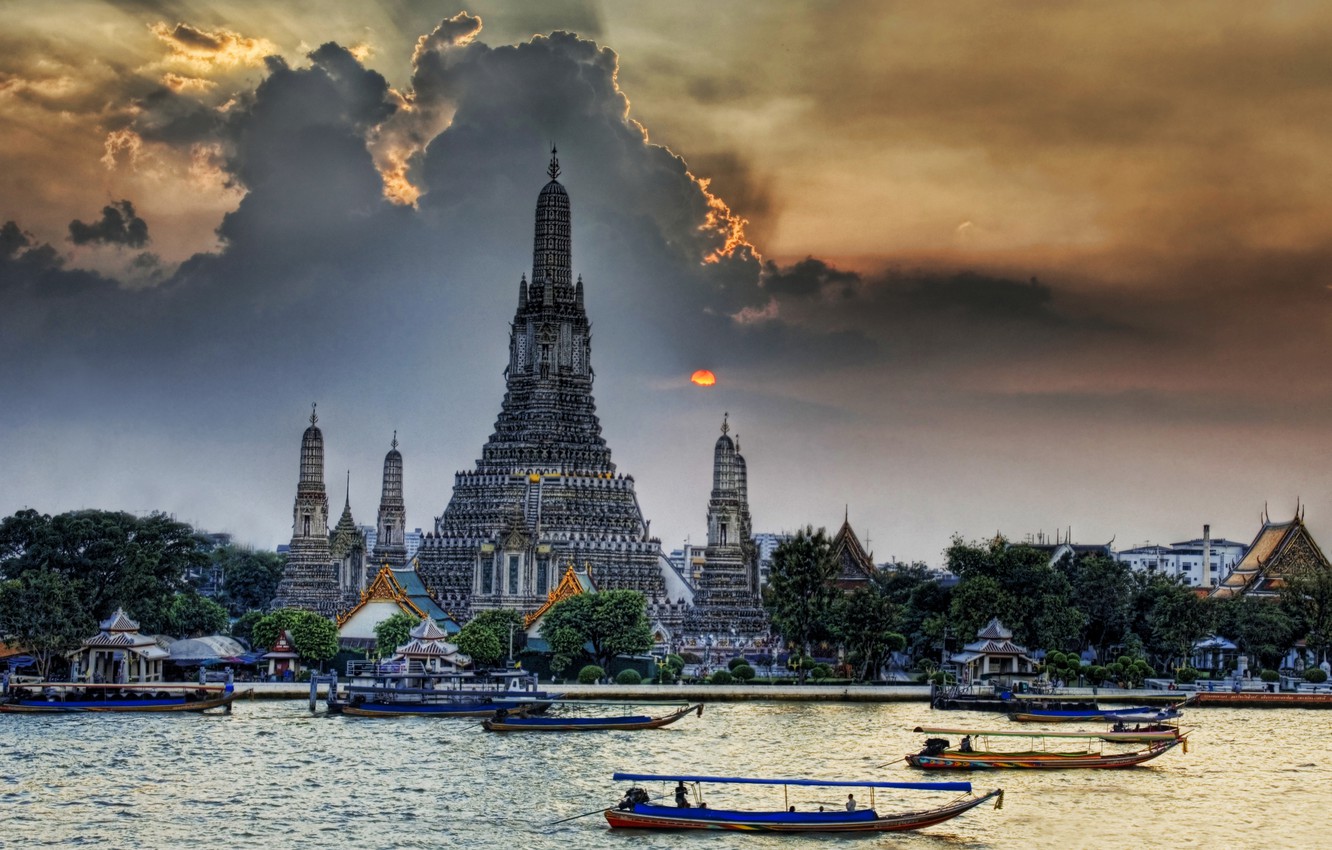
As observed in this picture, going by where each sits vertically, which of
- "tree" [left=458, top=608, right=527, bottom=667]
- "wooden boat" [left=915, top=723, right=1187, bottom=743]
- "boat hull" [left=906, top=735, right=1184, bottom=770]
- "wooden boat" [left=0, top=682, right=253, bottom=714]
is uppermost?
"tree" [left=458, top=608, right=527, bottom=667]

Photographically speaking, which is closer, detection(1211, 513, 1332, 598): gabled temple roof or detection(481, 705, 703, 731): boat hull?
detection(481, 705, 703, 731): boat hull

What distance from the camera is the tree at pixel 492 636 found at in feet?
322

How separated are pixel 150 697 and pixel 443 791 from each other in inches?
1145

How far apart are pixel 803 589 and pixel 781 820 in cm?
5046

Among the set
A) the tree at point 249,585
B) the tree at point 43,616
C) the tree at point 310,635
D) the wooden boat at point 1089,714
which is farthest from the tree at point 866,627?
the tree at point 249,585

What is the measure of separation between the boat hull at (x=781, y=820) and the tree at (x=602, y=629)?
140ft

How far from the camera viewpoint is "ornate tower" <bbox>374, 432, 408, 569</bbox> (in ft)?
414

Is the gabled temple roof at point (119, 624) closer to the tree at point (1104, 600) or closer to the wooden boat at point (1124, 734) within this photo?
the wooden boat at point (1124, 734)

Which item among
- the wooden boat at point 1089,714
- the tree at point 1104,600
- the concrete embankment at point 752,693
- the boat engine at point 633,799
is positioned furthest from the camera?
the tree at point 1104,600

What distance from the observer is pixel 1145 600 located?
4154 inches

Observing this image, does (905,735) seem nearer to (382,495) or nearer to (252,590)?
(382,495)

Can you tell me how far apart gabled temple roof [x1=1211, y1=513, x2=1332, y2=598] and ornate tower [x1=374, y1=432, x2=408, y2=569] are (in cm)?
5280

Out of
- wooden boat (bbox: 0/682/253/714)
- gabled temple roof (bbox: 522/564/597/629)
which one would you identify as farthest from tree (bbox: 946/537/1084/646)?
wooden boat (bbox: 0/682/253/714)

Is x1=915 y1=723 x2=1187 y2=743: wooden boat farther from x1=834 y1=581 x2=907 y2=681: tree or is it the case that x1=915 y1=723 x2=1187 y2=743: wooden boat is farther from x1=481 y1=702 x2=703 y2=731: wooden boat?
x1=834 y1=581 x2=907 y2=681: tree
